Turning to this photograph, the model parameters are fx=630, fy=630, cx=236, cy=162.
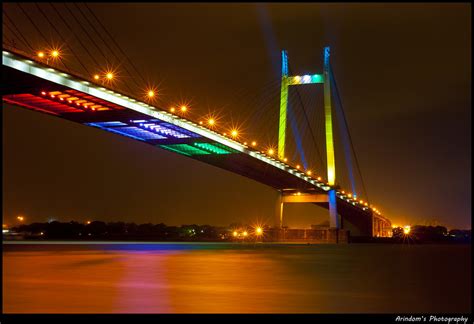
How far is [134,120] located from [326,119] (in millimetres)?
25872

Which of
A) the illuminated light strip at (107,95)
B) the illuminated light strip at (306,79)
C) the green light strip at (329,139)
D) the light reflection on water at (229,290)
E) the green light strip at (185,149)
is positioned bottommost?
the light reflection on water at (229,290)

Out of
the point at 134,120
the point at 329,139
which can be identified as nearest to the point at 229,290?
the point at 134,120

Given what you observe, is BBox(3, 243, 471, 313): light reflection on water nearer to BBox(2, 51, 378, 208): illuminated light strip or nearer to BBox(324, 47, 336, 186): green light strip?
BBox(2, 51, 378, 208): illuminated light strip

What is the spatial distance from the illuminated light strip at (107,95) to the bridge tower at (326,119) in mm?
10436

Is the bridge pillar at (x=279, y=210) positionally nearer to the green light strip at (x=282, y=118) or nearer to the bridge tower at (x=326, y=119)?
the bridge tower at (x=326, y=119)

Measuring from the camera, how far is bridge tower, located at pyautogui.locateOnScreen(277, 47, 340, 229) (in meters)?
58.5

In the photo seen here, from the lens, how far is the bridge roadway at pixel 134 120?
28.7 metres

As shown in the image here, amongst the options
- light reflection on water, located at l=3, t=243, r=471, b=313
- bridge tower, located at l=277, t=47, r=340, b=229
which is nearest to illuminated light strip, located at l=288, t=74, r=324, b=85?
bridge tower, located at l=277, t=47, r=340, b=229

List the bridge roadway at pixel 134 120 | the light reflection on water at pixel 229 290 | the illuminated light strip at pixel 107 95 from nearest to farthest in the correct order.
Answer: the light reflection on water at pixel 229 290 < the illuminated light strip at pixel 107 95 < the bridge roadway at pixel 134 120

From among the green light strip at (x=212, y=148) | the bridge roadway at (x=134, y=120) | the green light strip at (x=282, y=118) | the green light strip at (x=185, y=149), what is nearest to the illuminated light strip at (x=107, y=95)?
the bridge roadway at (x=134, y=120)

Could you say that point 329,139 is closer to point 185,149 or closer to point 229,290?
point 185,149

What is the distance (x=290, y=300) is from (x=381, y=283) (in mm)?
4116
